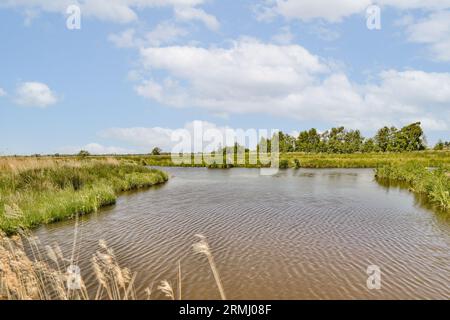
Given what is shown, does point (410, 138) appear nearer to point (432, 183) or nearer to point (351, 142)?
point (351, 142)

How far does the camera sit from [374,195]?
2350cm

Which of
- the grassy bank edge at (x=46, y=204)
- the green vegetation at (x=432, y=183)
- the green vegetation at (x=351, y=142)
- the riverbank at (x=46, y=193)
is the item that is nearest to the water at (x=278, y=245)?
the grassy bank edge at (x=46, y=204)

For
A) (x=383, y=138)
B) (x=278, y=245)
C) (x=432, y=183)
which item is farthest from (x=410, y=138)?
(x=278, y=245)

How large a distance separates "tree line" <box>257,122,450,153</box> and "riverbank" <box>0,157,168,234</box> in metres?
101

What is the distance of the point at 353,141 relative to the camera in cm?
12131

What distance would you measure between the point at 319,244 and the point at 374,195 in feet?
49.4

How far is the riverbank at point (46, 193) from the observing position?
1232cm

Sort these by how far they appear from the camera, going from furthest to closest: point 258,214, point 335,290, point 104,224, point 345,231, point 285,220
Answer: point 258,214, point 285,220, point 104,224, point 345,231, point 335,290

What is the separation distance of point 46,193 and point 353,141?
398ft

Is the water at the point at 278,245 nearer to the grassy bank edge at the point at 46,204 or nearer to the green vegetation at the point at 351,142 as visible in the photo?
the grassy bank edge at the point at 46,204

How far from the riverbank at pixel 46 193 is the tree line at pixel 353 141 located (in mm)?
101205

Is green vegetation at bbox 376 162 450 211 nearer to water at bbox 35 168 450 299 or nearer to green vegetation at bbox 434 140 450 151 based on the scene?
water at bbox 35 168 450 299
